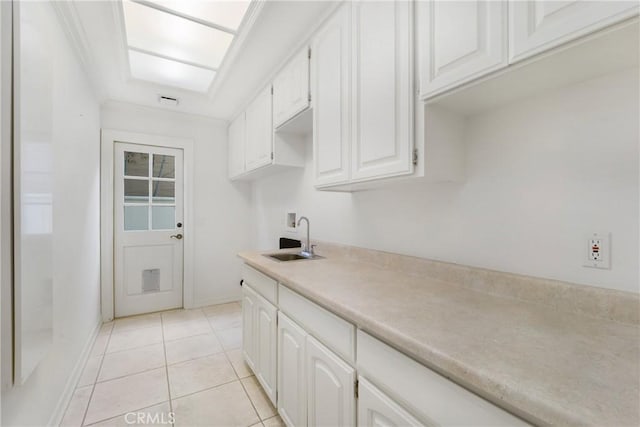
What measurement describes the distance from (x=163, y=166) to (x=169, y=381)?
240 cm

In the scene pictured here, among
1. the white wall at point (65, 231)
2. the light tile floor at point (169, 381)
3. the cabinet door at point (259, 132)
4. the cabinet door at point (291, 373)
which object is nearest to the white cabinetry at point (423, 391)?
the cabinet door at point (291, 373)

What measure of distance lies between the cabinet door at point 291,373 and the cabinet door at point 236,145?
210 cm

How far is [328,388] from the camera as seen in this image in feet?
3.65

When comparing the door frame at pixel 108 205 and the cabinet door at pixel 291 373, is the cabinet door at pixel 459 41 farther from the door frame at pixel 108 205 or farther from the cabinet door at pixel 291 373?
the door frame at pixel 108 205

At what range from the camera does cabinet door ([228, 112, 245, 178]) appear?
3111 mm

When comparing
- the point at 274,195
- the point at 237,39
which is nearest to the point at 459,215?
the point at 237,39

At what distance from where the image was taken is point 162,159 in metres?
Answer: 3.37

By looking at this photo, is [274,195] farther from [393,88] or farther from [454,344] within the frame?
[454,344]

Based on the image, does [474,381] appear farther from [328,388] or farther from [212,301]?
[212,301]

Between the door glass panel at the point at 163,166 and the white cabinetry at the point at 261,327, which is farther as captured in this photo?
the door glass panel at the point at 163,166

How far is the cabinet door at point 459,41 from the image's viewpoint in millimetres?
881

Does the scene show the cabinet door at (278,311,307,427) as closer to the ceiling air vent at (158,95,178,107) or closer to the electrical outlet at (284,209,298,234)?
the electrical outlet at (284,209,298,234)

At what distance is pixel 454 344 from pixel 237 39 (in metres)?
2.19

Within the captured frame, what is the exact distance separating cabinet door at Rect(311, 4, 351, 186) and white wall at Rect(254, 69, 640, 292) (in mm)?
427
